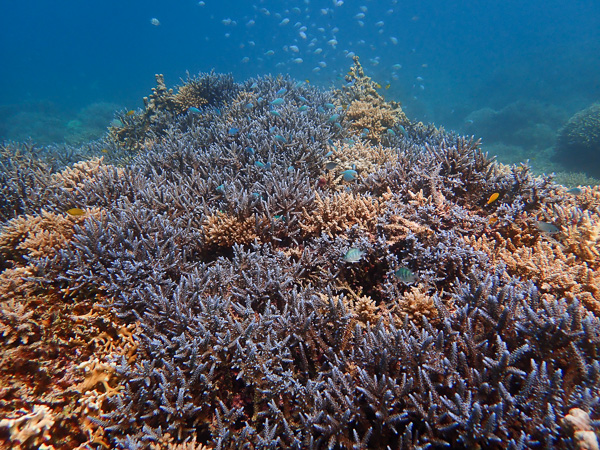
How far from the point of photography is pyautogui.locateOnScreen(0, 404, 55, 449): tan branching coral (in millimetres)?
1896

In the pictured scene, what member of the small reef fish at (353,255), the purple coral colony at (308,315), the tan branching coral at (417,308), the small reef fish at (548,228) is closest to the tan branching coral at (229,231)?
the purple coral colony at (308,315)

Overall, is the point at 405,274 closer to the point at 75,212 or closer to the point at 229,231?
the point at 229,231

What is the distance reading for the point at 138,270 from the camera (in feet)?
9.75

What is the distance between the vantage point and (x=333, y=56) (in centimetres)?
5516

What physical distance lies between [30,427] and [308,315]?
7.37ft

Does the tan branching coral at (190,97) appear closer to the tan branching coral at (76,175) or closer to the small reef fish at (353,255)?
the tan branching coral at (76,175)

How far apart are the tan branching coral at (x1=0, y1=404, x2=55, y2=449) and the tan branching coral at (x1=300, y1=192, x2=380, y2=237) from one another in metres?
2.95

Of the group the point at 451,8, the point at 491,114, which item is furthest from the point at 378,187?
the point at 451,8

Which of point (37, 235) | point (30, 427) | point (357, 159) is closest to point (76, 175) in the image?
point (37, 235)

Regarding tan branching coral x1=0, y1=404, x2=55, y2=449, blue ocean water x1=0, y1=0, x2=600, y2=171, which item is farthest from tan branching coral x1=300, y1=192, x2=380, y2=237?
blue ocean water x1=0, y1=0, x2=600, y2=171

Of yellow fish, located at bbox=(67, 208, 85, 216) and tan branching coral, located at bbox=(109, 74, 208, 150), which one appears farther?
tan branching coral, located at bbox=(109, 74, 208, 150)

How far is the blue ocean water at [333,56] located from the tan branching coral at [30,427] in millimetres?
13175

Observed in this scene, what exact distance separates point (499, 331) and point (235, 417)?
2165 millimetres

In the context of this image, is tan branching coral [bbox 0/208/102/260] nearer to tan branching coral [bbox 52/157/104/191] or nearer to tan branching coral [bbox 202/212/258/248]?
tan branching coral [bbox 52/157/104/191]
